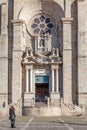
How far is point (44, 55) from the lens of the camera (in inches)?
1736

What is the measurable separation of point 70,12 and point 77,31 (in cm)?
221

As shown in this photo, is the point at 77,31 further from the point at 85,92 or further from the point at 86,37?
the point at 85,92

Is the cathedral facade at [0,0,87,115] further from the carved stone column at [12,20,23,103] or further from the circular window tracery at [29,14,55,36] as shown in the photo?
the circular window tracery at [29,14,55,36]

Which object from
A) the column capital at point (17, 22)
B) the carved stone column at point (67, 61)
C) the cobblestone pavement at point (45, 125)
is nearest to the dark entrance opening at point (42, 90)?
the carved stone column at point (67, 61)

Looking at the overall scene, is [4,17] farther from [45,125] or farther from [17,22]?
[45,125]

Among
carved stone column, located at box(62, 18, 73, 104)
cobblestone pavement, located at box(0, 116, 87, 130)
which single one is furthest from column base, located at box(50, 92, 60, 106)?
cobblestone pavement, located at box(0, 116, 87, 130)

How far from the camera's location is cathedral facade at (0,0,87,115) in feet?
140

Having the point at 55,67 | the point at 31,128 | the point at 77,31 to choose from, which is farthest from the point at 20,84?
the point at 31,128

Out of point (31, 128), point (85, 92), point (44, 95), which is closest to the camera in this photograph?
point (31, 128)

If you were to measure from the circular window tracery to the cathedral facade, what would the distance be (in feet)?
1.57

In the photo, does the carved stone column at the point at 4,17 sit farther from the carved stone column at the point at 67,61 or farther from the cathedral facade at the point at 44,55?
the carved stone column at the point at 67,61

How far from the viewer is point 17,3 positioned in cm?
4425

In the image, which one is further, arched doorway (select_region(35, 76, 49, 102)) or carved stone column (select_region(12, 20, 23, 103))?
arched doorway (select_region(35, 76, 49, 102))

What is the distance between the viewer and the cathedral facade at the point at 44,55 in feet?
140
